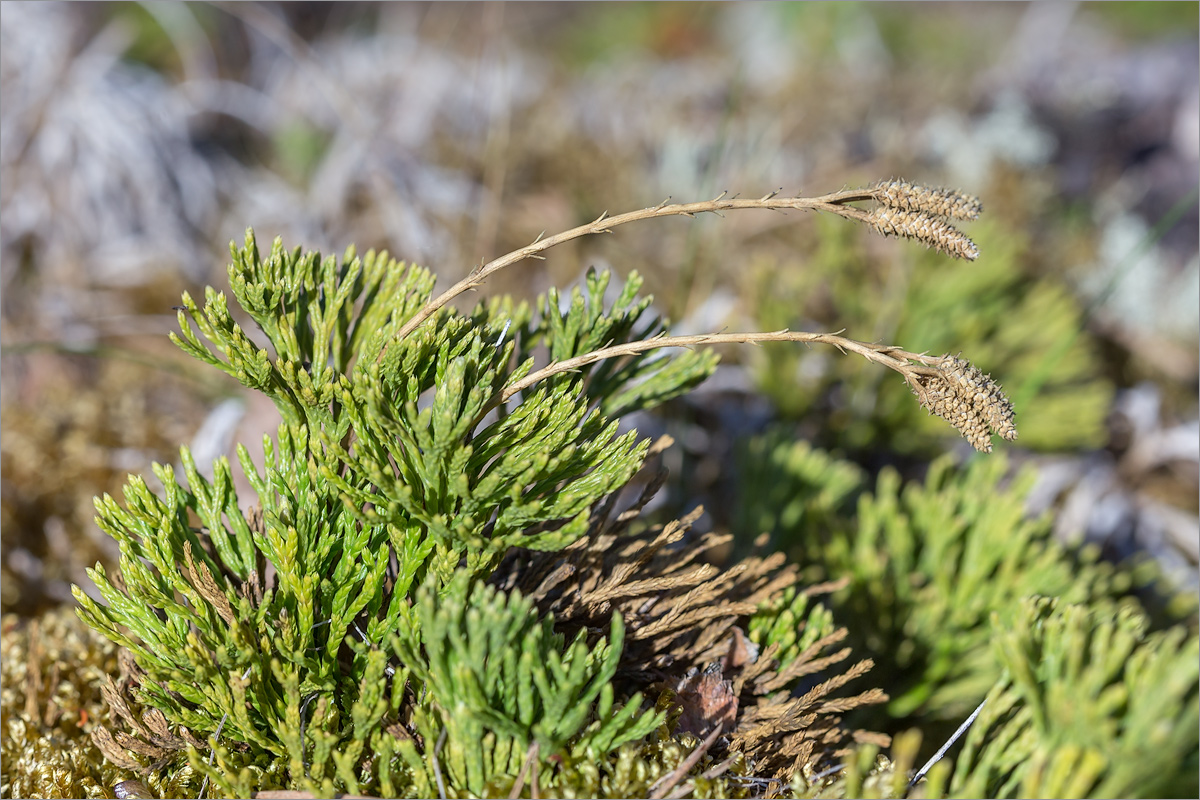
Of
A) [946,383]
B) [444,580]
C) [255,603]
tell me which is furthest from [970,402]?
[255,603]

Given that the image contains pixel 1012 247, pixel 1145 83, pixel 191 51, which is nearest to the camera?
pixel 1012 247

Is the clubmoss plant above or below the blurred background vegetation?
below

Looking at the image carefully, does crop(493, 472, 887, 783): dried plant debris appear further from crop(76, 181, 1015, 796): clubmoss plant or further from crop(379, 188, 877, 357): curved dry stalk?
crop(379, 188, 877, 357): curved dry stalk

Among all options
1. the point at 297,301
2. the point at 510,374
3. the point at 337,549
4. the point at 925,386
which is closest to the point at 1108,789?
the point at 925,386

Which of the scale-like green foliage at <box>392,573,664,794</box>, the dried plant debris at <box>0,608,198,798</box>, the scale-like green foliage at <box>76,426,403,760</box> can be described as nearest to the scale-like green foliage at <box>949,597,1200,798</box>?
the scale-like green foliage at <box>392,573,664,794</box>

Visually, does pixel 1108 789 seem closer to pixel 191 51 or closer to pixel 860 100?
pixel 860 100

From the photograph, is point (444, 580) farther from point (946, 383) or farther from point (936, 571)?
point (936, 571)
